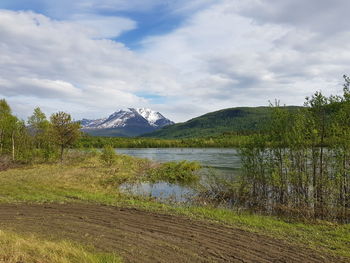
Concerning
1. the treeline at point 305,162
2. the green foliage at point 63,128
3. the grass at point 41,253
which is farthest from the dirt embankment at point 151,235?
the green foliage at point 63,128

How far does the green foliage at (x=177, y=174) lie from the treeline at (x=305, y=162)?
41.4 feet

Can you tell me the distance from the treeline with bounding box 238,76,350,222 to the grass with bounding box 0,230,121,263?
1215 centimetres

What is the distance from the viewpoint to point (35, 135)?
42.6 m

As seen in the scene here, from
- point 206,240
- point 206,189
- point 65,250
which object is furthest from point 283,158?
point 65,250

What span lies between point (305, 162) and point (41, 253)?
15.2 m

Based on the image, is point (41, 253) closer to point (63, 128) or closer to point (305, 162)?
point (305, 162)

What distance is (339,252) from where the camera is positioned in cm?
961

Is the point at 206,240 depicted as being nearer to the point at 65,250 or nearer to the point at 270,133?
the point at 65,250

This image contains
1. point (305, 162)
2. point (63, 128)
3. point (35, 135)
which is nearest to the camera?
point (305, 162)

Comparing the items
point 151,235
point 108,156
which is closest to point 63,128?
point 108,156

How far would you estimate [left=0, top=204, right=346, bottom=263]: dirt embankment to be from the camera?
8828 millimetres

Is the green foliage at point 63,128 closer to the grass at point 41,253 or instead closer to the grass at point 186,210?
the grass at point 186,210

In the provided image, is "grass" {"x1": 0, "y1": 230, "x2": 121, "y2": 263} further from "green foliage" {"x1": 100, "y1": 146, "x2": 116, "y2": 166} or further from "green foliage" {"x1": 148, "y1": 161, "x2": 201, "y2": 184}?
"green foliage" {"x1": 100, "y1": 146, "x2": 116, "y2": 166}

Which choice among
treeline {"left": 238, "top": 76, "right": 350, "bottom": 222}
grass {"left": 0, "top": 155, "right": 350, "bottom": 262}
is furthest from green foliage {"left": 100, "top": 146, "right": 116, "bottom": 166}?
treeline {"left": 238, "top": 76, "right": 350, "bottom": 222}
